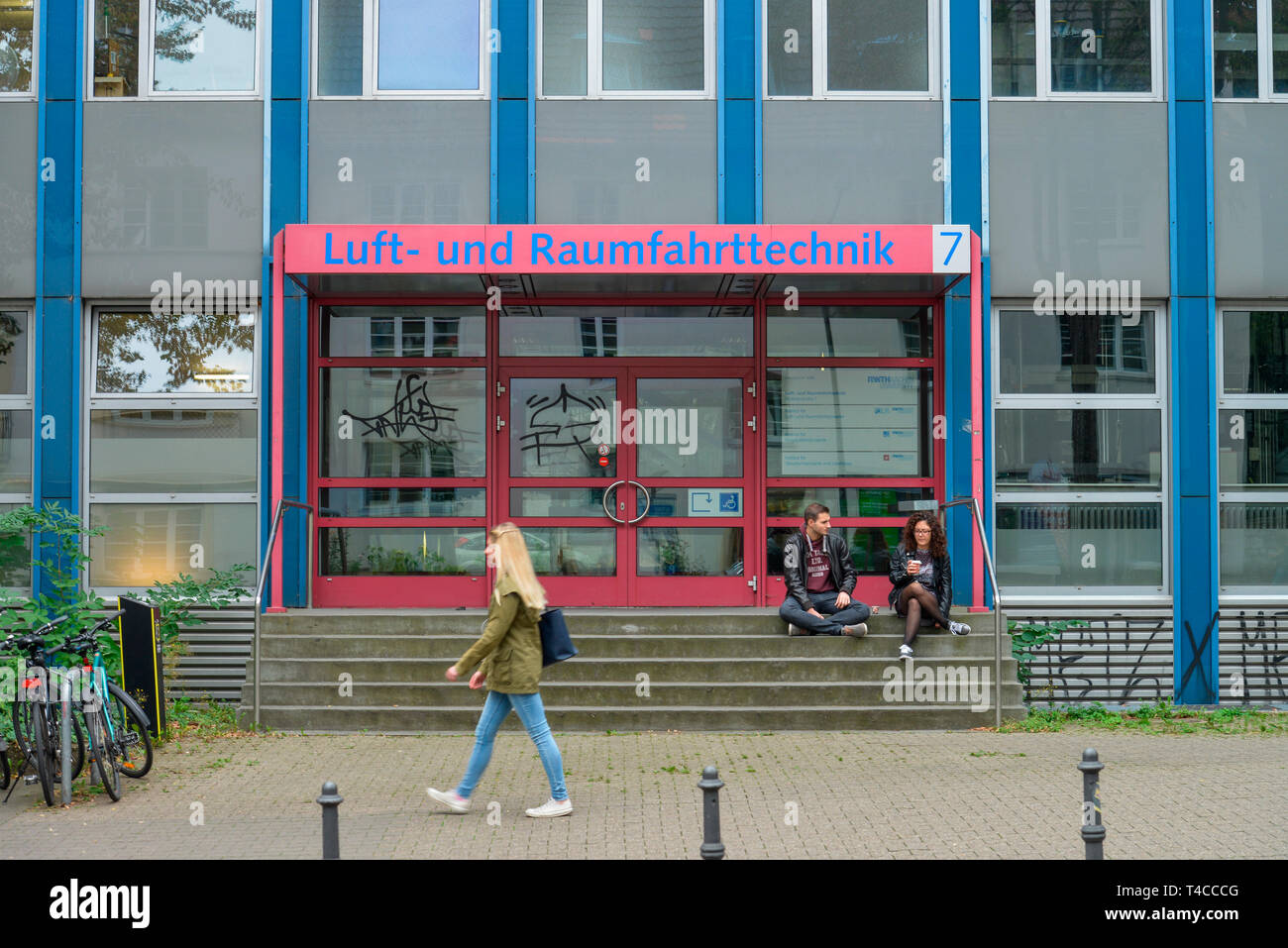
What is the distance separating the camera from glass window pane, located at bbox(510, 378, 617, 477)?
1255cm

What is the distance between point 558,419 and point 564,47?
3516 mm

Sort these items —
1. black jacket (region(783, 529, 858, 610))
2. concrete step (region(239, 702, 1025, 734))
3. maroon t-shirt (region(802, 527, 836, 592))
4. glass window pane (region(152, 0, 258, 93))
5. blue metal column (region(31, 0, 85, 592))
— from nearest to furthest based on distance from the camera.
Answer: concrete step (region(239, 702, 1025, 734))
black jacket (region(783, 529, 858, 610))
maroon t-shirt (region(802, 527, 836, 592))
blue metal column (region(31, 0, 85, 592))
glass window pane (region(152, 0, 258, 93))

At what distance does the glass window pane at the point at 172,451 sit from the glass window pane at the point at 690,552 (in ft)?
12.3

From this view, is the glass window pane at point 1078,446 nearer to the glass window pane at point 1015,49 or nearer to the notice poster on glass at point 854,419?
the notice poster on glass at point 854,419

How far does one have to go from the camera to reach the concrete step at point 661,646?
11.0m

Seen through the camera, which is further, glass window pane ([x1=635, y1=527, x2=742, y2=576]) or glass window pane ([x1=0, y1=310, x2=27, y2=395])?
glass window pane ([x1=635, y1=527, x2=742, y2=576])

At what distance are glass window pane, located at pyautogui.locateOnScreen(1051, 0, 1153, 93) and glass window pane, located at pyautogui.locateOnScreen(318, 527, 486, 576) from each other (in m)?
7.10

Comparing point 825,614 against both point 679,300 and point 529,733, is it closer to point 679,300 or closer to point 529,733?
point 679,300

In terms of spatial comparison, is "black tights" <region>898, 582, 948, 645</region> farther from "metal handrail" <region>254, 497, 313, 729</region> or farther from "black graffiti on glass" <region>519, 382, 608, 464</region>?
"metal handrail" <region>254, 497, 313, 729</region>

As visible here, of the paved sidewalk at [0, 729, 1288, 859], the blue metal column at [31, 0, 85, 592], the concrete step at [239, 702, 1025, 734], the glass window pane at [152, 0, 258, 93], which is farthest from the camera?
the glass window pane at [152, 0, 258, 93]

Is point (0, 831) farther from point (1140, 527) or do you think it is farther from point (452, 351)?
point (1140, 527)

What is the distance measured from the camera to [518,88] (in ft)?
40.1

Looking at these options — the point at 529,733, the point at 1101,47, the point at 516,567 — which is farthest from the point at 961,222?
the point at 529,733

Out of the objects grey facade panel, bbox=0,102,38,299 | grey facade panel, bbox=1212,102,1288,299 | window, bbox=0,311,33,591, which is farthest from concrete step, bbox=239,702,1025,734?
grey facade panel, bbox=1212,102,1288,299
